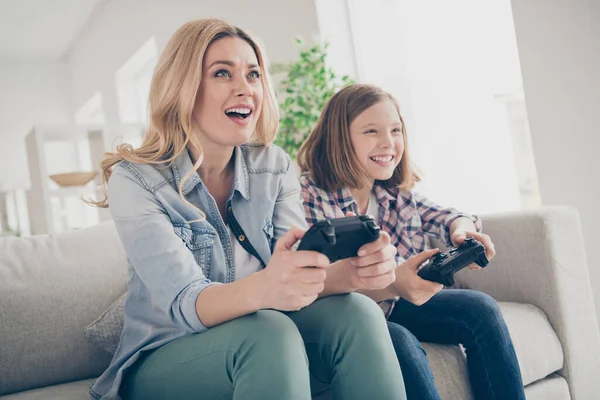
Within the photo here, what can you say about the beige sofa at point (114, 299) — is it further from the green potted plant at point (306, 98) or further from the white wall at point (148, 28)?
the white wall at point (148, 28)

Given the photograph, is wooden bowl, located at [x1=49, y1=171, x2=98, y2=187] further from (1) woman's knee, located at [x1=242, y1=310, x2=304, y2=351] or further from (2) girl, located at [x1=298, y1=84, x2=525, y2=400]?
(1) woman's knee, located at [x1=242, y1=310, x2=304, y2=351]

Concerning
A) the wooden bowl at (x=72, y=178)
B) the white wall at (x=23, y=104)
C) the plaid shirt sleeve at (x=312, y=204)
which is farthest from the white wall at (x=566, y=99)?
the white wall at (x=23, y=104)

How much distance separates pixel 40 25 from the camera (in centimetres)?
662

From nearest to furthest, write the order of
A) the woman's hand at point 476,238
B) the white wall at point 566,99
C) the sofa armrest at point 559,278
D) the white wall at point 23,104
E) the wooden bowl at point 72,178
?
the woman's hand at point 476,238 → the sofa armrest at point 559,278 → the white wall at point 566,99 → the wooden bowl at point 72,178 → the white wall at point 23,104

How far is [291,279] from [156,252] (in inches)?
10.3

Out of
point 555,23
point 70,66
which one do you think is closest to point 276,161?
point 555,23

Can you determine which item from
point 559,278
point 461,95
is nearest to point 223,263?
point 559,278

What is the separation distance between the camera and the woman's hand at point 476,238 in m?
1.40

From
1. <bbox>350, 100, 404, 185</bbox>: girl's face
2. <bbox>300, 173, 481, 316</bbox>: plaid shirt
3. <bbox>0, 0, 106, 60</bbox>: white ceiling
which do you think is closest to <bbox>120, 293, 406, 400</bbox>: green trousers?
<bbox>300, 173, 481, 316</bbox>: plaid shirt

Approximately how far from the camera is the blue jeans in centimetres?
118

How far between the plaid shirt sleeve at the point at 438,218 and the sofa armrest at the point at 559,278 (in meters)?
0.12

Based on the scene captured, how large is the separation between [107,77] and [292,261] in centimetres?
619

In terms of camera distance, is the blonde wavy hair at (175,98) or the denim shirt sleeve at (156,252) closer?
Answer: the denim shirt sleeve at (156,252)

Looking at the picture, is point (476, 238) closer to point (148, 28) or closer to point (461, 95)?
point (461, 95)
